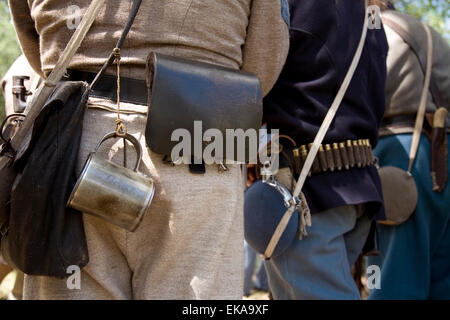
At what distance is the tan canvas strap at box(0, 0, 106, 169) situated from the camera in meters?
1.48

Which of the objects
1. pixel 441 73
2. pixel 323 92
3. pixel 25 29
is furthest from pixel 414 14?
pixel 25 29

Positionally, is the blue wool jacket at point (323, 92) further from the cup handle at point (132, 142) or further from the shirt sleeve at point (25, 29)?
the shirt sleeve at point (25, 29)

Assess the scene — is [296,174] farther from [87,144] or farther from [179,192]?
[87,144]

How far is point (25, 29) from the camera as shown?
1818mm

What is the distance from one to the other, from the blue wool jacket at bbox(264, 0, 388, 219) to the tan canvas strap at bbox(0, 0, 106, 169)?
3.02 feet

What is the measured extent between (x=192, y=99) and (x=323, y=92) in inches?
32.8

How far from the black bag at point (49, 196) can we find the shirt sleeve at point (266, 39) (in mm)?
613

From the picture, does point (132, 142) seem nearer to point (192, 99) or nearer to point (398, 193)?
point (192, 99)

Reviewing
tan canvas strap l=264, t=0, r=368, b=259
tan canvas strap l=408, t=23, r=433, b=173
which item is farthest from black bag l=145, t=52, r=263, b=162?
tan canvas strap l=408, t=23, r=433, b=173

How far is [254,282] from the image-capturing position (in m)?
5.25

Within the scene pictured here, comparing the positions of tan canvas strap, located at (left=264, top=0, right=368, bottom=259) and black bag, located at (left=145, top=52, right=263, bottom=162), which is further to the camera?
tan canvas strap, located at (left=264, top=0, right=368, bottom=259)

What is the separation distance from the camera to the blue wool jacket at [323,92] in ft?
7.08

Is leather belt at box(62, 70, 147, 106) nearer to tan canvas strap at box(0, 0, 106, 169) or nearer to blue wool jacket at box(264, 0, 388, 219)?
tan canvas strap at box(0, 0, 106, 169)

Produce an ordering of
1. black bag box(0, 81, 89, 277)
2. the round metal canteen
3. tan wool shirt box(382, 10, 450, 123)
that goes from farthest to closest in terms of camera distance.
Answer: tan wool shirt box(382, 10, 450, 123) < the round metal canteen < black bag box(0, 81, 89, 277)
